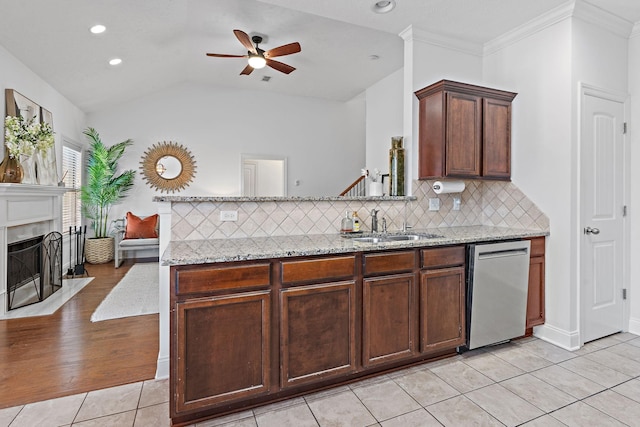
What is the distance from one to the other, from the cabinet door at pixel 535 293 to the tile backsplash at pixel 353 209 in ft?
1.14

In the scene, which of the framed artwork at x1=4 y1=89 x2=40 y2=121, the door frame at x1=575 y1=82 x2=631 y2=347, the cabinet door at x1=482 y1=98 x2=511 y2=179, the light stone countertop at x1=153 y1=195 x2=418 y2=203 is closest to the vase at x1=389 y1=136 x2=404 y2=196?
the light stone countertop at x1=153 y1=195 x2=418 y2=203

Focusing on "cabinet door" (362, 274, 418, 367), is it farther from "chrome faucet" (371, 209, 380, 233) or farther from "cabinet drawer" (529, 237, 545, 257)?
"cabinet drawer" (529, 237, 545, 257)

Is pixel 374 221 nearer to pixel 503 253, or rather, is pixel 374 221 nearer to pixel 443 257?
pixel 443 257

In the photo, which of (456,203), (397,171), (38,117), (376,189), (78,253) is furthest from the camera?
(78,253)

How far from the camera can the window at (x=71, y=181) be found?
17.6 ft

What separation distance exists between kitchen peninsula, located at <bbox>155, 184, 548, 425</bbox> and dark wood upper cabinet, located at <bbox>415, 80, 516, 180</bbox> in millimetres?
663

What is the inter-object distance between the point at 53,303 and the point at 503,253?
4518 millimetres

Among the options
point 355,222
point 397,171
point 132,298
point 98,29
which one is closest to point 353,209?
point 355,222

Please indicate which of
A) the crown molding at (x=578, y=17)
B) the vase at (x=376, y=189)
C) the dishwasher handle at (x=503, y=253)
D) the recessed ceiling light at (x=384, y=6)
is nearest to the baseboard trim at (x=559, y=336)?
the dishwasher handle at (x=503, y=253)

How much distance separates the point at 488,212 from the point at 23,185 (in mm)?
4784

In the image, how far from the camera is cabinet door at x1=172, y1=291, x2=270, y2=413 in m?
1.76

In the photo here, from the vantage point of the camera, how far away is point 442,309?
2.50 meters

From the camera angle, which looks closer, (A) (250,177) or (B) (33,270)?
(B) (33,270)

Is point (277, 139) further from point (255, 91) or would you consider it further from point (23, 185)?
point (23, 185)
